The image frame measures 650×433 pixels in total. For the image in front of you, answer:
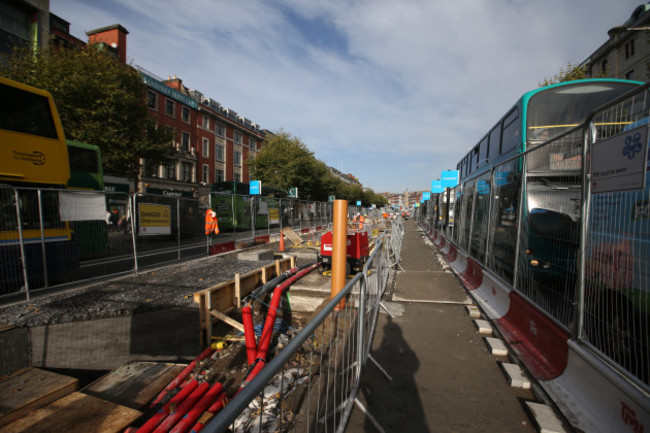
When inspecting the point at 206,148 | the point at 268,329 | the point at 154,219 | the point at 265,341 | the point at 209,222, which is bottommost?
the point at 265,341

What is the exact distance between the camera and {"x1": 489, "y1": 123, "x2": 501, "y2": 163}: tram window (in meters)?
7.65

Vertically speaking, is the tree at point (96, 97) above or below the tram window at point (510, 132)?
above

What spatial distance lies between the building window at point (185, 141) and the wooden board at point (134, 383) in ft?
109

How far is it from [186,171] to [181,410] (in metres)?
34.3

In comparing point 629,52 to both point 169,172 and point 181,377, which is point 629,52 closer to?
point 181,377

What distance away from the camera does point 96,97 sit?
15.2 m

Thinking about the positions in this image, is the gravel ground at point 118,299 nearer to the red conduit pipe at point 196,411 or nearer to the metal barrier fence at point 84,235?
the metal barrier fence at point 84,235

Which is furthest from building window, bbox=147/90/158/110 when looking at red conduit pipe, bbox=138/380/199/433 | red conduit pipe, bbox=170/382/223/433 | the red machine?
red conduit pipe, bbox=170/382/223/433

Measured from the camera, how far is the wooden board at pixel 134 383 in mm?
3859

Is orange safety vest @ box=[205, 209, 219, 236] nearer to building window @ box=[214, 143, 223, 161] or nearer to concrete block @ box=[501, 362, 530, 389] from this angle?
concrete block @ box=[501, 362, 530, 389]

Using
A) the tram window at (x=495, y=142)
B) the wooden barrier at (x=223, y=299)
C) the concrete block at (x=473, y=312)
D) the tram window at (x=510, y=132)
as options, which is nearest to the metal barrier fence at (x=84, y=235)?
the wooden barrier at (x=223, y=299)

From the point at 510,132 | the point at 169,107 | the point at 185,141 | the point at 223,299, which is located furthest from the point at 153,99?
the point at 510,132

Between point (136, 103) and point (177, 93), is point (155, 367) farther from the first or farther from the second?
point (177, 93)

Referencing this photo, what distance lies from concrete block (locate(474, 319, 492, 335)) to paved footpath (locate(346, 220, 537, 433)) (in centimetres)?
7
